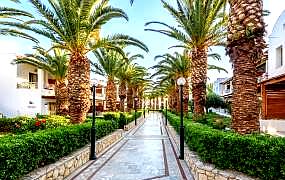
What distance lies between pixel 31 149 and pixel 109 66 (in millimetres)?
21564

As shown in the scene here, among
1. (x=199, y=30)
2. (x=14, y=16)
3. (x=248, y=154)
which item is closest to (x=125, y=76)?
(x=199, y=30)

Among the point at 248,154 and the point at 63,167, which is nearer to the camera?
the point at 248,154

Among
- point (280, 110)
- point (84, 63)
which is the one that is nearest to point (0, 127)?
point (84, 63)

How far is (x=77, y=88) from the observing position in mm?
15508

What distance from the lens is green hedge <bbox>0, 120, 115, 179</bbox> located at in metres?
6.10

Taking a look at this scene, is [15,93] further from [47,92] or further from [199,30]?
[199,30]

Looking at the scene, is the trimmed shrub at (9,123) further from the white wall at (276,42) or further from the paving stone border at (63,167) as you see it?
the white wall at (276,42)

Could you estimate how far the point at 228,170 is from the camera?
7.24 metres

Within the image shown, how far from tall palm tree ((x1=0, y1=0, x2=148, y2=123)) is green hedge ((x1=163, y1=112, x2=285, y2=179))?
8.34 metres

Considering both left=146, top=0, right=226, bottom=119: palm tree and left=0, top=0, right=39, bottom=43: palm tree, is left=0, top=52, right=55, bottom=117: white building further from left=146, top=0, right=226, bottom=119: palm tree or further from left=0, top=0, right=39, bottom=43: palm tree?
left=146, top=0, right=226, bottom=119: palm tree

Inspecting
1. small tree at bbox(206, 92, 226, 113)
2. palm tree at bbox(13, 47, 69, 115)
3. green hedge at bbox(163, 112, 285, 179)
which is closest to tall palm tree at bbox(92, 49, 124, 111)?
palm tree at bbox(13, 47, 69, 115)

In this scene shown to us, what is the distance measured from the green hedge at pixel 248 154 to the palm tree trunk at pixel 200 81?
9.87 metres

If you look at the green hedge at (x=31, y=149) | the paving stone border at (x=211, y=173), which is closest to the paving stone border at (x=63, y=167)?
the green hedge at (x=31, y=149)

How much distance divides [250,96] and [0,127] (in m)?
17.9
